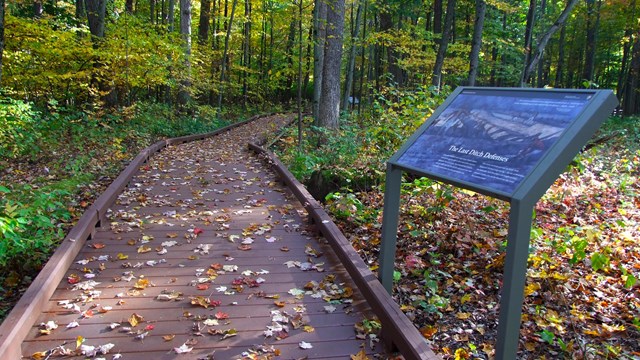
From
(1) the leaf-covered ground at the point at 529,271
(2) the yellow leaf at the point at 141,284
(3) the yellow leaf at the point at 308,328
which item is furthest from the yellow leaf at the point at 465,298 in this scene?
(2) the yellow leaf at the point at 141,284

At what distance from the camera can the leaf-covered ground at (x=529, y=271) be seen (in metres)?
4.01

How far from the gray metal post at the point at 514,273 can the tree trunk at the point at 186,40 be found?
1577cm

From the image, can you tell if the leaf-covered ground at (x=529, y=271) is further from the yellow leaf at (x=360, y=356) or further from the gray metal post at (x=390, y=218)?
the yellow leaf at (x=360, y=356)

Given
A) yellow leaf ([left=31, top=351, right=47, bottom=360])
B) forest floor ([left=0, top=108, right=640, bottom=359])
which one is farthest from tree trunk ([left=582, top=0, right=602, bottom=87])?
yellow leaf ([left=31, top=351, right=47, bottom=360])

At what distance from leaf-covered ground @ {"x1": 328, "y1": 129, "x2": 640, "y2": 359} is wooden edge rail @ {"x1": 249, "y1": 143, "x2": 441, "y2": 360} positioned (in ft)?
1.74

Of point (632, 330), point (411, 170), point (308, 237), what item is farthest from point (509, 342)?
point (308, 237)

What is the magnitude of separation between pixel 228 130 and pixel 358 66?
28049mm

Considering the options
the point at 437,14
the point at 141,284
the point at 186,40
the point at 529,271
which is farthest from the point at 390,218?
the point at 437,14

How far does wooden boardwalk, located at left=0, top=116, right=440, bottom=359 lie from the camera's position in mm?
3371

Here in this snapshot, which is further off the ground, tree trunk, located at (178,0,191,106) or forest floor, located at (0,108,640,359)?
tree trunk, located at (178,0,191,106)

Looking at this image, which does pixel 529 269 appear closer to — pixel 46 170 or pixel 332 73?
pixel 46 170

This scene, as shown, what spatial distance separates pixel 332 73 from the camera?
45.0 ft

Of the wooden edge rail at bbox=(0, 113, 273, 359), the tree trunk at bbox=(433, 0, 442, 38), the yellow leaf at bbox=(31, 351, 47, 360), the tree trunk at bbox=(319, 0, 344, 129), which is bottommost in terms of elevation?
the yellow leaf at bbox=(31, 351, 47, 360)

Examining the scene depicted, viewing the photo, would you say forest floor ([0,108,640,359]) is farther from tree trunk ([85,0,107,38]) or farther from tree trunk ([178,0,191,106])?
tree trunk ([178,0,191,106])
